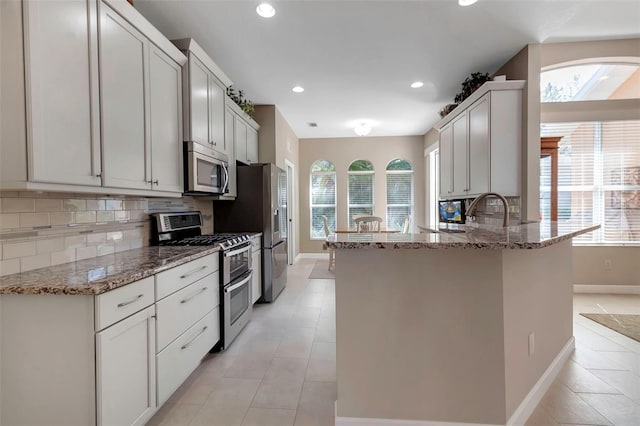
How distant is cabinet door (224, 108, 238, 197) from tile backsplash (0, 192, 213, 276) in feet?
3.49

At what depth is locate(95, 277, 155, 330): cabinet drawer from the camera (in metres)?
1.23

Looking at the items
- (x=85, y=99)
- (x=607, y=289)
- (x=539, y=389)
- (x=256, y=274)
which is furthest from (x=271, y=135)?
(x=607, y=289)

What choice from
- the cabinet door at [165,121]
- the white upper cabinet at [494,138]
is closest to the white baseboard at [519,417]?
the white upper cabinet at [494,138]

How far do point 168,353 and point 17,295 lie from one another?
30.5 inches

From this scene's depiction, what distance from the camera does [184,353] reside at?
1854 millimetres

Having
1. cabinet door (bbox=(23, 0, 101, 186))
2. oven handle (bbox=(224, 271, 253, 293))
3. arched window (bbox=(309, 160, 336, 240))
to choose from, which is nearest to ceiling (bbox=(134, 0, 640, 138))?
cabinet door (bbox=(23, 0, 101, 186))

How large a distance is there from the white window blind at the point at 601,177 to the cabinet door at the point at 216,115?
4095 mm

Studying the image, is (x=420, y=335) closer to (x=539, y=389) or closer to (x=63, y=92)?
(x=539, y=389)

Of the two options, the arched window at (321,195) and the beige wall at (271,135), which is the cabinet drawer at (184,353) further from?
the arched window at (321,195)

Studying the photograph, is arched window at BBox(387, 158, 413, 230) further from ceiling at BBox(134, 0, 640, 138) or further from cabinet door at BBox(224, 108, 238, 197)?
cabinet door at BBox(224, 108, 238, 197)

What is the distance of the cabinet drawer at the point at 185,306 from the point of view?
1.64m

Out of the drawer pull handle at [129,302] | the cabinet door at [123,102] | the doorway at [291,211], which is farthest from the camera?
the doorway at [291,211]

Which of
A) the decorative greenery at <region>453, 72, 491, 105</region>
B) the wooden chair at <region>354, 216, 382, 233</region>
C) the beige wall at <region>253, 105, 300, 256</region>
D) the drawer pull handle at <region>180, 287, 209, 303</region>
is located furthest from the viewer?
the wooden chair at <region>354, 216, 382, 233</region>

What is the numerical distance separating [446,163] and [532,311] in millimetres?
2885
